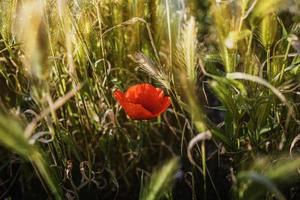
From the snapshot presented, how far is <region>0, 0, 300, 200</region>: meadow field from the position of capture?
67 cm

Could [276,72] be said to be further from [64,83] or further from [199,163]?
[64,83]

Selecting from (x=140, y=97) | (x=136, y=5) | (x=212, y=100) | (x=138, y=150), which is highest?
(x=136, y=5)

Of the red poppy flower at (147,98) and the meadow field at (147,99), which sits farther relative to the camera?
the red poppy flower at (147,98)

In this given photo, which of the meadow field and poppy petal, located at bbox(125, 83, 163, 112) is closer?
the meadow field

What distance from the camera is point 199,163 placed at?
36.0 inches

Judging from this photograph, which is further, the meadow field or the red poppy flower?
the red poppy flower

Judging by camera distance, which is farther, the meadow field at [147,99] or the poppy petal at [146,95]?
the poppy petal at [146,95]

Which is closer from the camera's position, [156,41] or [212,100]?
[156,41]

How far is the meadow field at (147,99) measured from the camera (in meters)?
0.67

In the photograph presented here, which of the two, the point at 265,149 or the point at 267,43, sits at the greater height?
the point at 267,43

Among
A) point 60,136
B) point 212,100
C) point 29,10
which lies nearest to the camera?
point 29,10

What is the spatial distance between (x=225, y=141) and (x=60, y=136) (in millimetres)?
236

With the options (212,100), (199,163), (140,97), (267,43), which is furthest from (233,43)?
(212,100)

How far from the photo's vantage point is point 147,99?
811mm
